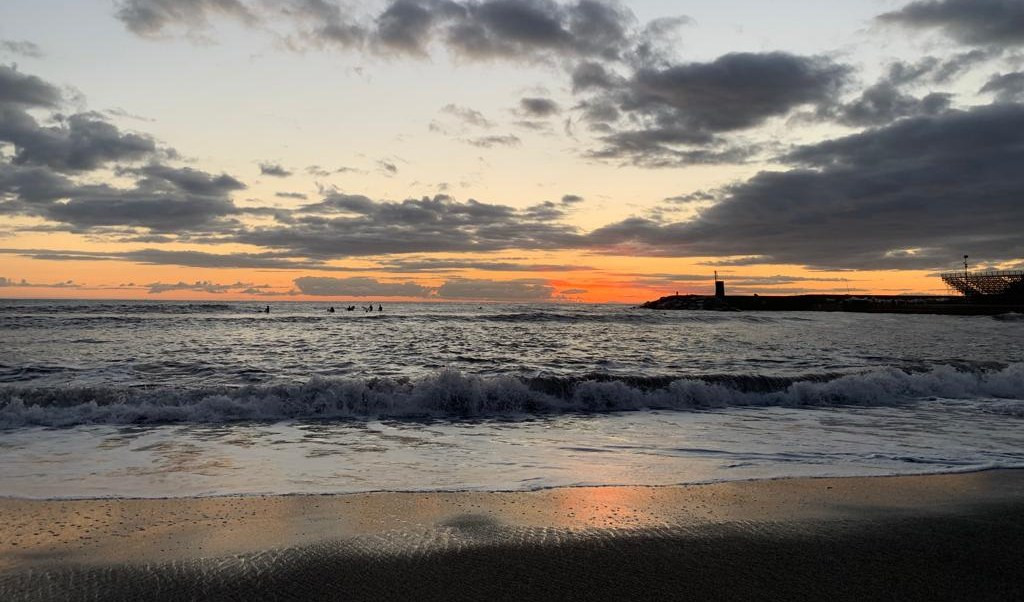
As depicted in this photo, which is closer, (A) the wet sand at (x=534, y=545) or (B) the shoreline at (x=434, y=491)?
(A) the wet sand at (x=534, y=545)

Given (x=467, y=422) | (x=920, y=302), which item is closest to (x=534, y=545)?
(x=467, y=422)

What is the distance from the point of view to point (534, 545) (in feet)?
14.8

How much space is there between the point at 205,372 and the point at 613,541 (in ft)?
49.4

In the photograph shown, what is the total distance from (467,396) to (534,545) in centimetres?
802

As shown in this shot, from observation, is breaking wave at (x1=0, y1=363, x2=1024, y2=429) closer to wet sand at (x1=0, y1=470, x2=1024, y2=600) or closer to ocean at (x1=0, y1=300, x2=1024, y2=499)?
ocean at (x1=0, y1=300, x2=1024, y2=499)

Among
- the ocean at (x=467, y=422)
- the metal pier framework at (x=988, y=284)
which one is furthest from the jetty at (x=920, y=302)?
the ocean at (x=467, y=422)

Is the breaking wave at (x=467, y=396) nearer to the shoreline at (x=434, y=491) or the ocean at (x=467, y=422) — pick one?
the ocean at (x=467, y=422)

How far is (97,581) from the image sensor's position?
3.93m

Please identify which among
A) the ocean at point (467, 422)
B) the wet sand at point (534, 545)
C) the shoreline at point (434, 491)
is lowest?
the ocean at point (467, 422)

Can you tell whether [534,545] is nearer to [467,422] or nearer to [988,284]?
[467,422]

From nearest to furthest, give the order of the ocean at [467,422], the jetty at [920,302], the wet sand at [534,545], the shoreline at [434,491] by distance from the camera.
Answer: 1. the wet sand at [534,545]
2. the shoreline at [434,491]
3. the ocean at [467,422]
4. the jetty at [920,302]

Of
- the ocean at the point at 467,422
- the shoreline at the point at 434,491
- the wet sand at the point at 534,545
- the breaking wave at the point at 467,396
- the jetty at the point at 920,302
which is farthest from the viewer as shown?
the jetty at the point at 920,302

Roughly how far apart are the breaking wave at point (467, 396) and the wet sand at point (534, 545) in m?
5.58

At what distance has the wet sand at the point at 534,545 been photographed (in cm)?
380
